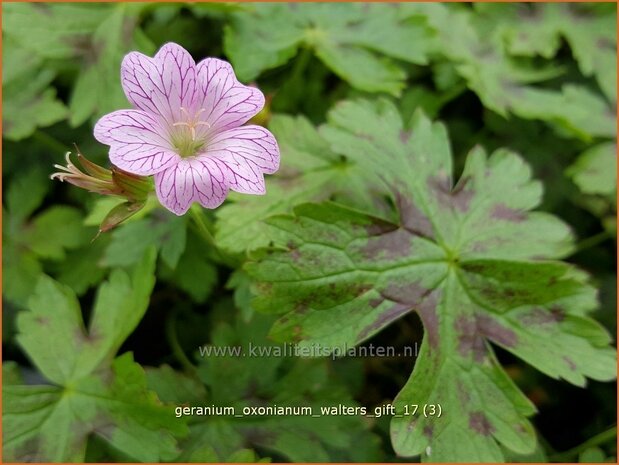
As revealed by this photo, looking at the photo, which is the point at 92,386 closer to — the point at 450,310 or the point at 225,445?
the point at 225,445

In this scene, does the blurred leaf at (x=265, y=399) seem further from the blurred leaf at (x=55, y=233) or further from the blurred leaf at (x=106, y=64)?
the blurred leaf at (x=106, y=64)

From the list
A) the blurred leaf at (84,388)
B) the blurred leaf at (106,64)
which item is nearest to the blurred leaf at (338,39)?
the blurred leaf at (106,64)

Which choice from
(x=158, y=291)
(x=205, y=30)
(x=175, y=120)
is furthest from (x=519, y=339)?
(x=205, y=30)

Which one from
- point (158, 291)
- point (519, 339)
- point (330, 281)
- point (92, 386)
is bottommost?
point (158, 291)

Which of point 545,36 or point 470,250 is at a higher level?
point 545,36

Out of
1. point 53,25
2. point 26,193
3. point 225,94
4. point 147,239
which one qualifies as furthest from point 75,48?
point 225,94

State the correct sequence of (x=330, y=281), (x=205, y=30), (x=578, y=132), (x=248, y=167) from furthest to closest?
(x=205, y=30), (x=578, y=132), (x=330, y=281), (x=248, y=167)
